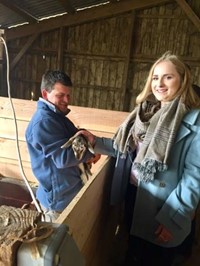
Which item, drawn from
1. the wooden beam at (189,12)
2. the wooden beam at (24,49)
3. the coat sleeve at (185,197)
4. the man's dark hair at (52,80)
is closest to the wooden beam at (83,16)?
the wooden beam at (24,49)

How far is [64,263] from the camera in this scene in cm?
51

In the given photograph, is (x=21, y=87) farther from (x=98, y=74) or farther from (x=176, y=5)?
(x=176, y=5)

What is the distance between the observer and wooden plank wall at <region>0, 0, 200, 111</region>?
6801 millimetres

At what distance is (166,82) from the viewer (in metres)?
1.29

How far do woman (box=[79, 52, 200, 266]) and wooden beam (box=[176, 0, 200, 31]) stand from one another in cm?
586

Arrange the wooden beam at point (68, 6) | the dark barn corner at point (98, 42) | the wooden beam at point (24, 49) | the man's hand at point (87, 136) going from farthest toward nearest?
1. the wooden beam at point (24, 49)
2. the dark barn corner at point (98, 42)
3. the wooden beam at point (68, 6)
4. the man's hand at point (87, 136)

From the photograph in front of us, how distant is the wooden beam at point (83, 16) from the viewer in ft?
22.4

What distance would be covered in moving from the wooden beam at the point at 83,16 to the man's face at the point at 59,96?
6.17 m

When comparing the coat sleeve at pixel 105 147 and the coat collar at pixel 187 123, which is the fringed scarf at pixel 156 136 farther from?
the coat sleeve at pixel 105 147

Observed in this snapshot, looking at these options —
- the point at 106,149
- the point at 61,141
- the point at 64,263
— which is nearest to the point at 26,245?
the point at 64,263

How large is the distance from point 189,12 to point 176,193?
625cm

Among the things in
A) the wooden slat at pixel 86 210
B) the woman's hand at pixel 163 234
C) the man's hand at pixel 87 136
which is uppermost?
the man's hand at pixel 87 136

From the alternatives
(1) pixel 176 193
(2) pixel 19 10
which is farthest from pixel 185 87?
(2) pixel 19 10

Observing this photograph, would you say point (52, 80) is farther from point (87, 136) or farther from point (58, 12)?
point (58, 12)
